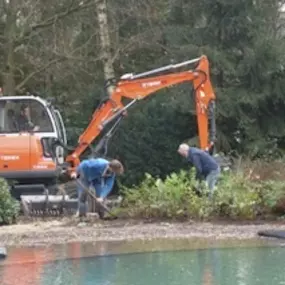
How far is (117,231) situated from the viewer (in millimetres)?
17000

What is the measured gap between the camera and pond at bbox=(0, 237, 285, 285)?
11.5 m

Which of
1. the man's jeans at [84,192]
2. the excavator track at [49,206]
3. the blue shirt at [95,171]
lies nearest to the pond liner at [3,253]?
the man's jeans at [84,192]

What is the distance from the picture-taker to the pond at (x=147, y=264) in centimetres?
1146

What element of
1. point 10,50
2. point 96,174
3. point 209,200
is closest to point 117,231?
point 209,200

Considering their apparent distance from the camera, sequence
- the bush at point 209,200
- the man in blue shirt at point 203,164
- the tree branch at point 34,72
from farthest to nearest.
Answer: the tree branch at point 34,72
the man in blue shirt at point 203,164
the bush at point 209,200

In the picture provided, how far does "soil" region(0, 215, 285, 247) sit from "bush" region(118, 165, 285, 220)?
31 cm

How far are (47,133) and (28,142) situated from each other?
20.9 inches

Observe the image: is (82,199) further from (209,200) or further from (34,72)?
(34,72)

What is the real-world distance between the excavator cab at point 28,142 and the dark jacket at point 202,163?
392 centimetres

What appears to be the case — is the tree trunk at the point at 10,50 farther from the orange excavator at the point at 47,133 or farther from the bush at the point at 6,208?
the bush at the point at 6,208

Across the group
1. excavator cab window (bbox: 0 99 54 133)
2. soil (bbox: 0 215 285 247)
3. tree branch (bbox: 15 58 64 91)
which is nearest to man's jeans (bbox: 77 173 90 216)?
soil (bbox: 0 215 285 247)

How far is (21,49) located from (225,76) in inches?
249

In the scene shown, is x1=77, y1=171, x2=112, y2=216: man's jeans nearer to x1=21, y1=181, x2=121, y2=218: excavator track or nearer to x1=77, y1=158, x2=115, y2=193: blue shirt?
x1=77, y1=158, x2=115, y2=193: blue shirt

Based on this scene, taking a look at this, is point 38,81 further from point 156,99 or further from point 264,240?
point 264,240
